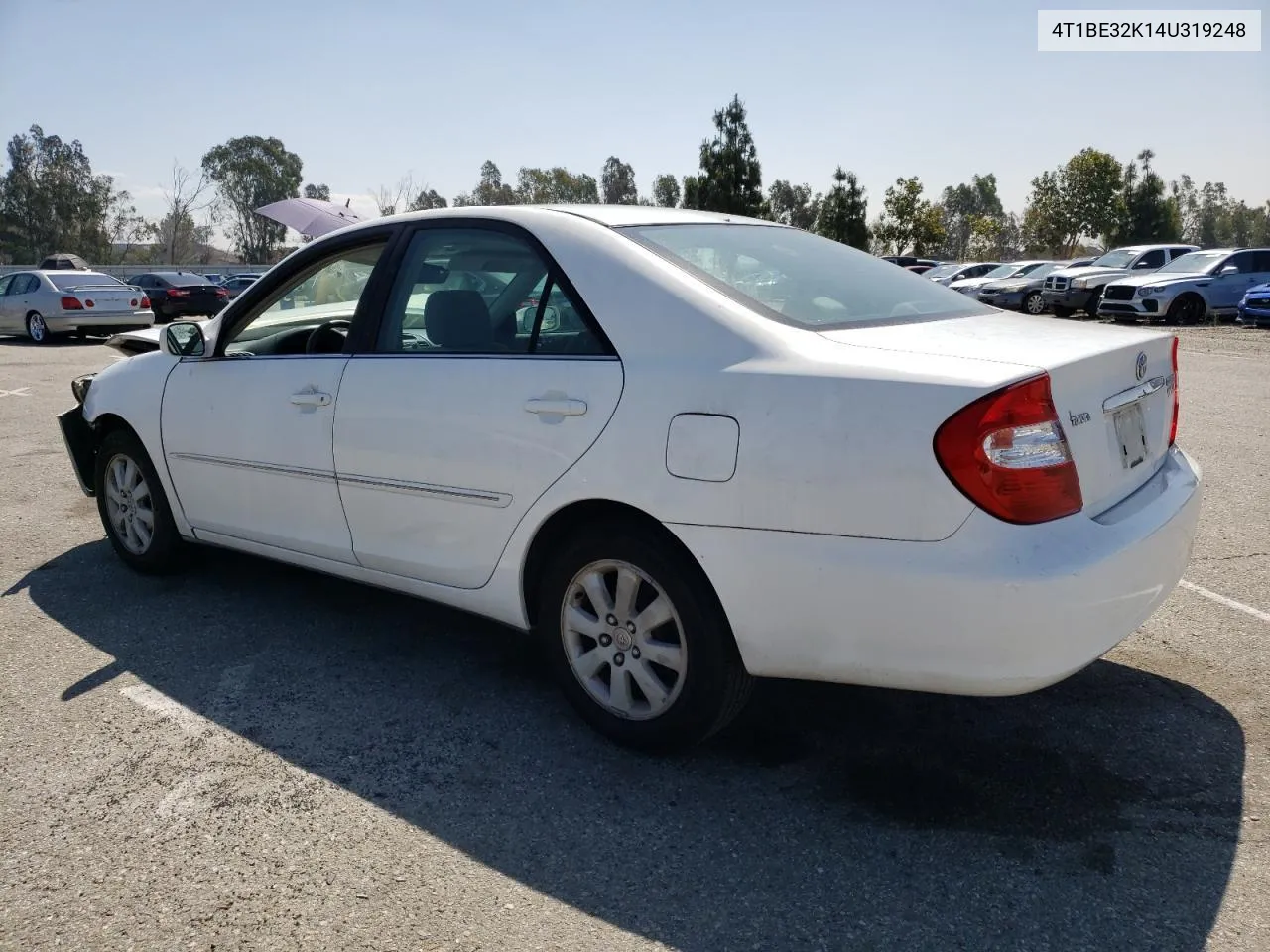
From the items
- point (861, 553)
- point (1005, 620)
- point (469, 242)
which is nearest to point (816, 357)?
point (861, 553)

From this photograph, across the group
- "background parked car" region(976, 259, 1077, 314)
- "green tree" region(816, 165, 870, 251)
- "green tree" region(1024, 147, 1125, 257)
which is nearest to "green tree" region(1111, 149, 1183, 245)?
"green tree" region(1024, 147, 1125, 257)

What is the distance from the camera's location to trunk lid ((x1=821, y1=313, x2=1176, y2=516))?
8.87 ft

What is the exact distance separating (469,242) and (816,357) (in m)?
1.51

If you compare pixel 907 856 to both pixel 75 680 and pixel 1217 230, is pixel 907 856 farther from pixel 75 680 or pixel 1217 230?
pixel 1217 230

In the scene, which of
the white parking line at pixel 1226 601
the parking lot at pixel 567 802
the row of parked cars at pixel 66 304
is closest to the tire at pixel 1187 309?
the white parking line at pixel 1226 601

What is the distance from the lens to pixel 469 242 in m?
3.68

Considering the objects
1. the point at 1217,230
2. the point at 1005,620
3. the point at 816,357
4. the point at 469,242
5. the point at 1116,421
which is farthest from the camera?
the point at 1217,230

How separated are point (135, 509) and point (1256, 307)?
2184cm

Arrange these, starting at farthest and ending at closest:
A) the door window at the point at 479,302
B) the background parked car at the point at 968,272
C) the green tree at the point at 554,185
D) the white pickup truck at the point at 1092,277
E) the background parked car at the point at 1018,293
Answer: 1. the green tree at the point at 554,185
2. the background parked car at the point at 968,272
3. the background parked car at the point at 1018,293
4. the white pickup truck at the point at 1092,277
5. the door window at the point at 479,302

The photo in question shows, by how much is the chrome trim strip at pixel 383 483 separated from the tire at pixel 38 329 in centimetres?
1857

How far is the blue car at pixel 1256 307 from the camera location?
67.3 ft

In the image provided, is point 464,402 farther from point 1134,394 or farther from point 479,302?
point 1134,394

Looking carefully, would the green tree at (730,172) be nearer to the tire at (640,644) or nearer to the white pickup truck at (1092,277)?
the white pickup truck at (1092,277)

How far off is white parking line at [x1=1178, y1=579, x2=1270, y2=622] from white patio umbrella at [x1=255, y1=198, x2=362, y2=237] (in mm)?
20187
